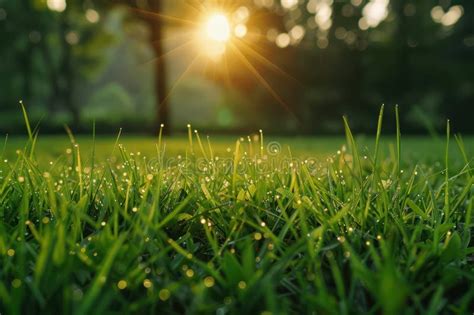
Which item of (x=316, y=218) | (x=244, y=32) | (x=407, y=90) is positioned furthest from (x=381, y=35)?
(x=316, y=218)

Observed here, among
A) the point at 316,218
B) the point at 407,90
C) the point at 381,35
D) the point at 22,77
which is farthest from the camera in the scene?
the point at 22,77

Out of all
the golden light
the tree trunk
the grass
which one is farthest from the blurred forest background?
the grass

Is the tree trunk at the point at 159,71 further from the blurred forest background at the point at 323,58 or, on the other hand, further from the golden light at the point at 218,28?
the blurred forest background at the point at 323,58

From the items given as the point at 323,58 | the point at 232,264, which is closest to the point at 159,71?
the point at 323,58

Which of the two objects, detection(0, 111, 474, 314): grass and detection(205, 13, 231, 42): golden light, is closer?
detection(0, 111, 474, 314): grass

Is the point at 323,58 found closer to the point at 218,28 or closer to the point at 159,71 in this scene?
the point at 218,28

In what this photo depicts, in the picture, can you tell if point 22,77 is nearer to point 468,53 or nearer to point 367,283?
point 468,53

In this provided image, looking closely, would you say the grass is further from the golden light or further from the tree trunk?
the golden light

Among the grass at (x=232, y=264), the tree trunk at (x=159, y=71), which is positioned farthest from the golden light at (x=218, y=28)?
the grass at (x=232, y=264)
